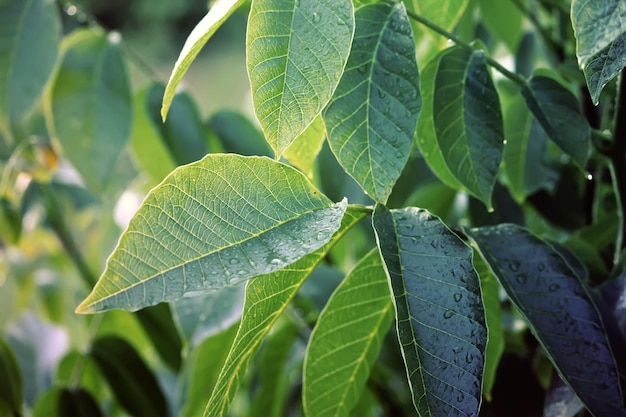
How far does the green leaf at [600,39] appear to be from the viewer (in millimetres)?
281

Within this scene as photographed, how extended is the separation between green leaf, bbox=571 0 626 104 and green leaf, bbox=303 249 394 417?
157 mm

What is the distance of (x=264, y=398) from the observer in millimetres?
675

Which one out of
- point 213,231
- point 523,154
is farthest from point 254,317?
point 523,154

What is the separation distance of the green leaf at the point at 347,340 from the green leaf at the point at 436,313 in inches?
2.3

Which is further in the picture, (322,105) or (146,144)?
(146,144)

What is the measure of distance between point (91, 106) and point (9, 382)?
265 mm

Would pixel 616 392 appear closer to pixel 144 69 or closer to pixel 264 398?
pixel 264 398

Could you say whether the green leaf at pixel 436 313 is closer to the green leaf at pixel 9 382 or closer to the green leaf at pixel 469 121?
the green leaf at pixel 469 121

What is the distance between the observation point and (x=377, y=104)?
364 mm

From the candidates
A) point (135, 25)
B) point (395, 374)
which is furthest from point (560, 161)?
point (135, 25)

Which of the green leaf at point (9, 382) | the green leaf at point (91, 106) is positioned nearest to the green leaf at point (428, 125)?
the green leaf at point (91, 106)

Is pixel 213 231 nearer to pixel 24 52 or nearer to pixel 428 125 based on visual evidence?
pixel 428 125

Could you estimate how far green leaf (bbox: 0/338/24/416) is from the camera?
25.0 inches

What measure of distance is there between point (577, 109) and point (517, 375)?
20 cm
